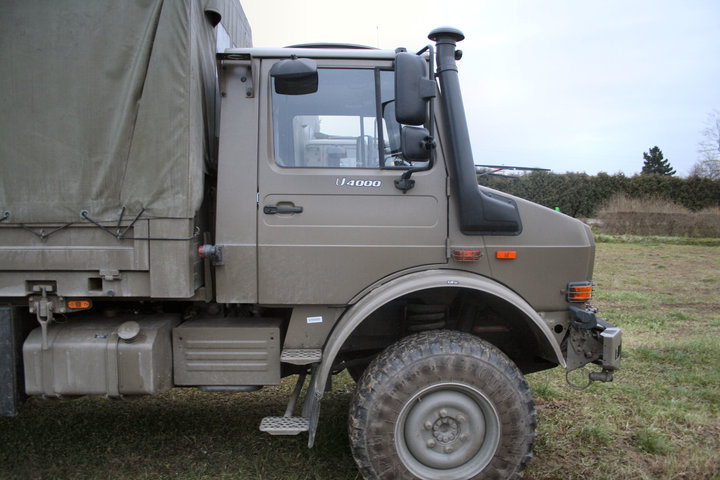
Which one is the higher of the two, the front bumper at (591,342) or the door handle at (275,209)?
the door handle at (275,209)

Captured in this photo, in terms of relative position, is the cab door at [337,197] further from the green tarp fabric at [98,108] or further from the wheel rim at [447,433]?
the wheel rim at [447,433]

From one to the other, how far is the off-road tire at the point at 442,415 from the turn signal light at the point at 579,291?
71 centimetres

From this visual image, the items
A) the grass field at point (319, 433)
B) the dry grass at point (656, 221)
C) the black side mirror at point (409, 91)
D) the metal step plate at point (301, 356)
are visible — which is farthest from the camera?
the dry grass at point (656, 221)

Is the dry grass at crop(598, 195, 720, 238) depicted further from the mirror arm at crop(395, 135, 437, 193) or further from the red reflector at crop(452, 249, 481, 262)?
the mirror arm at crop(395, 135, 437, 193)

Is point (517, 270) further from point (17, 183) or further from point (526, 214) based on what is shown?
point (17, 183)

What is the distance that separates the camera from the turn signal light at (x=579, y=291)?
344 cm

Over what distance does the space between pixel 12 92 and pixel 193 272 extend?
1.55m

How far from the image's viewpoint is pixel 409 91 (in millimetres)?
2965

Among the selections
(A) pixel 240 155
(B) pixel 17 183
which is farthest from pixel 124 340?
(A) pixel 240 155

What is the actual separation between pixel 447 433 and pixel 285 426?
1.04 meters

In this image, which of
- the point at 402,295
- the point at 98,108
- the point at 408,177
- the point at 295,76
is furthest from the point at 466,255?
the point at 98,108

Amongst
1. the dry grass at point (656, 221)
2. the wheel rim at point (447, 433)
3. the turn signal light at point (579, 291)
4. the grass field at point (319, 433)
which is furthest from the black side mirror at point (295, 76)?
the dry grass at point (656, 221)

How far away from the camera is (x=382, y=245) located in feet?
10.8

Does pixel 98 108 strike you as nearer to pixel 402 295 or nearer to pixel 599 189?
pixel 402 295
